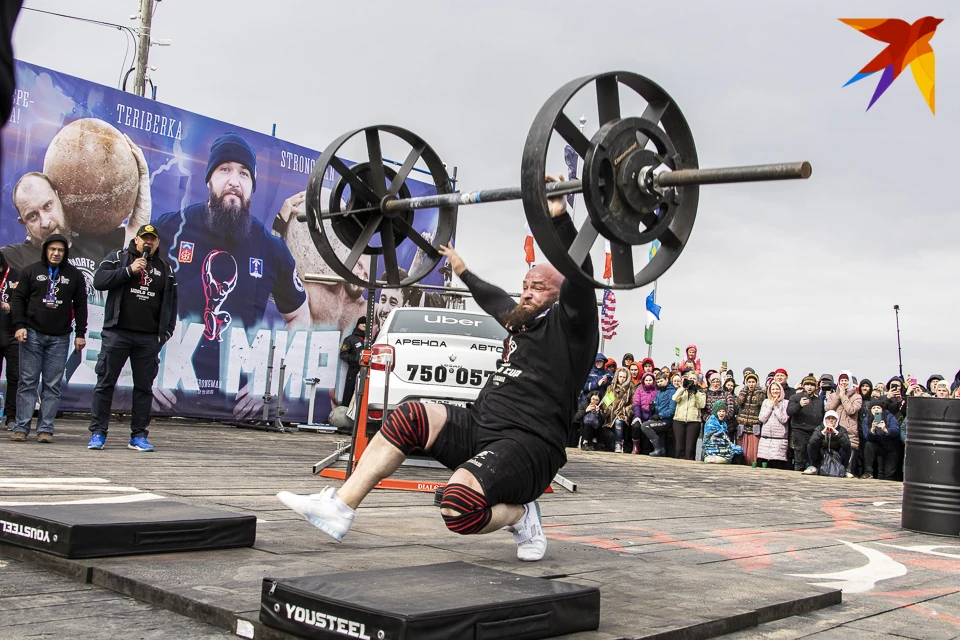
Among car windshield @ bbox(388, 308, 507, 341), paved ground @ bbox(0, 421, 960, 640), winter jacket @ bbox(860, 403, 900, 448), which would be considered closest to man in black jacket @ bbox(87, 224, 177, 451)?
paved ground @ bbox(0, 421, 960, 640)

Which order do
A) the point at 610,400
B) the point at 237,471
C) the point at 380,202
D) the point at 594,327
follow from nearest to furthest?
the point at 594,327 < the point at 380,202 < the point at 237,471 < the point at 610,400

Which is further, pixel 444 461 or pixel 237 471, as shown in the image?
pixel 237 471

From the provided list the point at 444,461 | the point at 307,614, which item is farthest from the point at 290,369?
the point at 307,614

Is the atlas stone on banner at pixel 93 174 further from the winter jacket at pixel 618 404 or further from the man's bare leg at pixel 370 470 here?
the man's bare leg at pixel 370 470

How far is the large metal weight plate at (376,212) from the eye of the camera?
5016 mm

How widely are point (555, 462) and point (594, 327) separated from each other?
0.62 metres

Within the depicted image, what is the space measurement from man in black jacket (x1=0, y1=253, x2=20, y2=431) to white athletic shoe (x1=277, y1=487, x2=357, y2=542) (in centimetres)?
671

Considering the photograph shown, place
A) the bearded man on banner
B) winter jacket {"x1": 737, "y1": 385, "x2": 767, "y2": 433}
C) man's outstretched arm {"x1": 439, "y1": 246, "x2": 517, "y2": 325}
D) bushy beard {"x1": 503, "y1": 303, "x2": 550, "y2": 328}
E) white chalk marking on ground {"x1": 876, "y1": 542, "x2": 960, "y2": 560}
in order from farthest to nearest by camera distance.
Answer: winter jacket {"x1": 737, "y1": 385, "x2": 767, "y2": 433}
the bearded man on banner
white chalk marking on ground {"x1": 876, "y1": 542, "x2": 960, "y2": 560}
man's outstretched arm {"x1": 439, "y1": 246, "x2": 517, "y2": 325}
bushy beard {"x1": 503, "y1": 303, "x2": 550, "y2": 328}

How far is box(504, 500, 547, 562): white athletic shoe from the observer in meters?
4.04

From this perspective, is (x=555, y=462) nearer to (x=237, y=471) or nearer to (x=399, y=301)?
(x=237, y=471)

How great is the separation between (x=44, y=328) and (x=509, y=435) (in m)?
6.07

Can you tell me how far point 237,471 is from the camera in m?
7.39

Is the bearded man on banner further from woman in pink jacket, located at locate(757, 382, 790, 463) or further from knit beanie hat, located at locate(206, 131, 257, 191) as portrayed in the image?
woman in pink jacket, located at locate(757, 382, 790, 463)

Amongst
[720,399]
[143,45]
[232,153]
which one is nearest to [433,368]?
[232,153]
